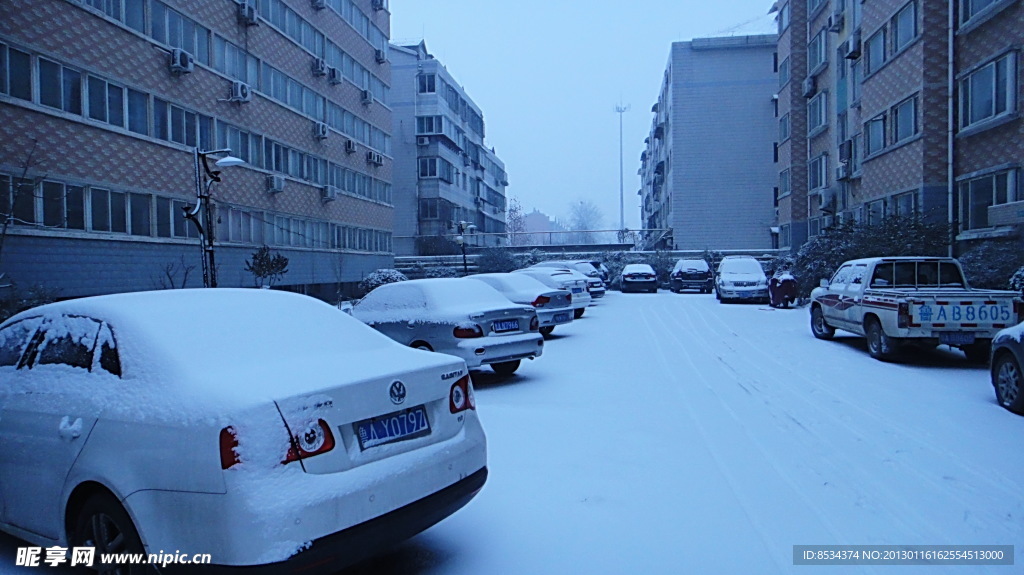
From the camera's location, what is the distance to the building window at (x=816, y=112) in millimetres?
30991

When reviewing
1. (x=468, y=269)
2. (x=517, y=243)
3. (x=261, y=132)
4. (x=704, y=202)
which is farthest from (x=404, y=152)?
(x=261, y=132)

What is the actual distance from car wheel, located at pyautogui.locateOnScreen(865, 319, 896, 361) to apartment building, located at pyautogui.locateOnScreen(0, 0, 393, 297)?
14.4m

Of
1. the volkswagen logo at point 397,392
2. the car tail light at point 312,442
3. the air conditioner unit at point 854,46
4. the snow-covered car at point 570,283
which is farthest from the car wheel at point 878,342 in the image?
the air conditioner unit at point 854,46

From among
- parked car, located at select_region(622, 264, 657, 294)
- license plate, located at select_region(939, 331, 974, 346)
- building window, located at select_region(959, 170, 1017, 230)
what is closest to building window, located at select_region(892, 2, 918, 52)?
building window, located at select_region(959, 170, 1017, 230)

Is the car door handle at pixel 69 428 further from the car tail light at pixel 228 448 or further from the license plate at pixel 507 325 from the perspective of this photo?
the license plate at pixel 507 325

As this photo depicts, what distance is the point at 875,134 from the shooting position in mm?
23688

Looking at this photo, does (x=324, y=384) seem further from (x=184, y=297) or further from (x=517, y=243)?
(x=517, y=243)

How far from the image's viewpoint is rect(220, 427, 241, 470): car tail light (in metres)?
3.07

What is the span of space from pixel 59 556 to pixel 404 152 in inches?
1958

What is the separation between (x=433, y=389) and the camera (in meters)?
3.96

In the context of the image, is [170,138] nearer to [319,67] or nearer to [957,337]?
[319,67]

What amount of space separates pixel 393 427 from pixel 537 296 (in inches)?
426

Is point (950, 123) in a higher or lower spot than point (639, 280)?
higher

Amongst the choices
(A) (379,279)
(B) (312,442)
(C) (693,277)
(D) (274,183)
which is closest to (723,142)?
(C) (693,277)
